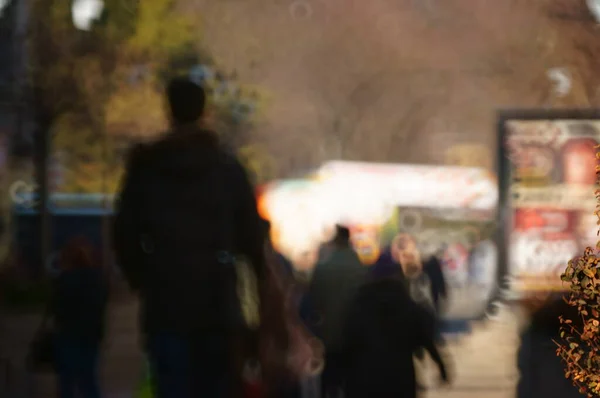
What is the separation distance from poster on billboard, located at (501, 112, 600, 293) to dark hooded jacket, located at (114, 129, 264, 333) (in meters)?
8.84

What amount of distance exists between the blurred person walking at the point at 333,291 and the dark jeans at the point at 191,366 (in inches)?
247

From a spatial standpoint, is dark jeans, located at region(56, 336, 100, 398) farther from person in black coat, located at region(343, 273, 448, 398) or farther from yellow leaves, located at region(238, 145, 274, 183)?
yellow leaves, located at region(238, 145, 274, 183)

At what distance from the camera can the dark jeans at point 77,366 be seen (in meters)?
10.8

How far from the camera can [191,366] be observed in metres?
4.22

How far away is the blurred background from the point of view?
13781 millimetres

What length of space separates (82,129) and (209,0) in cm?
654

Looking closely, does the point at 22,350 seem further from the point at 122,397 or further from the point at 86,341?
the point at 86,341

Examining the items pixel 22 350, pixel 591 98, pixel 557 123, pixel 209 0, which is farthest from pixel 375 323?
pixel 209 0

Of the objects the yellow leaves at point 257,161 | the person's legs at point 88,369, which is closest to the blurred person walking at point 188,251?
the person's legs at point 88,369

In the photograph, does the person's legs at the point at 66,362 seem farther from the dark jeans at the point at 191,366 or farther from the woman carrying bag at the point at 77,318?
the dark jeans at the point at 191,366

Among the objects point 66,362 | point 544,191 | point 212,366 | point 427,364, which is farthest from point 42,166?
point 212,366

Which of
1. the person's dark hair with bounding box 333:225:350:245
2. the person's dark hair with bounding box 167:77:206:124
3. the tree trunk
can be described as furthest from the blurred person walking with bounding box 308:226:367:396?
the tree trunk

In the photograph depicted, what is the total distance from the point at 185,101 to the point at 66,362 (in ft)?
21.9

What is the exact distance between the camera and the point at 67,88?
27.6 meters
